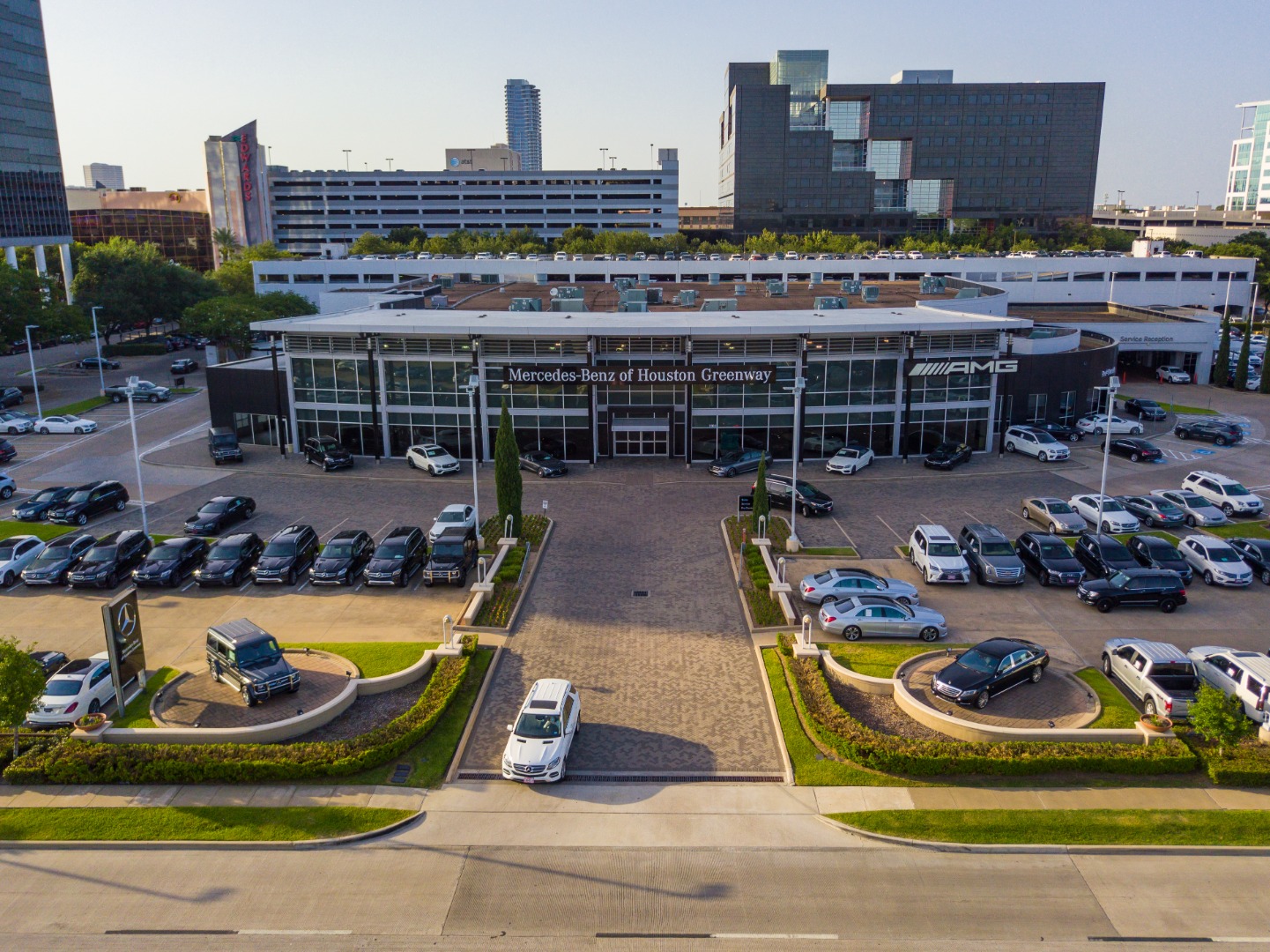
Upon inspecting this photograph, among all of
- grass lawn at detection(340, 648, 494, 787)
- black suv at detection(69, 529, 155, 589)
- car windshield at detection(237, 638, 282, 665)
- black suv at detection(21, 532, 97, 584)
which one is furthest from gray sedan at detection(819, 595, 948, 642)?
black suv at detection(21, 532, 97, 584)

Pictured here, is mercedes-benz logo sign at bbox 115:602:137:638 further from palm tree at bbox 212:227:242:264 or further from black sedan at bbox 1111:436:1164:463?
palm tree at bbox 212:227:242:264

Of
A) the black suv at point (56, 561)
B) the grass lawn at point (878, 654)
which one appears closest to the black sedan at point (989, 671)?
the grass lawn at point (878, 654)

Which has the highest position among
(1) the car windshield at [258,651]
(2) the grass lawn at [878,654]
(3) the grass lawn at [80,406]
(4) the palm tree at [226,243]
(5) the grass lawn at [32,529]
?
(4) the palm tree at [226,243]

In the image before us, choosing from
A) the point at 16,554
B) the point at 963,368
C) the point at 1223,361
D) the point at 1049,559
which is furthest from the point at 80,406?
the point at 1223,361

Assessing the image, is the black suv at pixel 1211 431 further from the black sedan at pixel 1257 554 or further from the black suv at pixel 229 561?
the black suv at pixel 229 561

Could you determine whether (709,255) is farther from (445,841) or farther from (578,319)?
(445,841)

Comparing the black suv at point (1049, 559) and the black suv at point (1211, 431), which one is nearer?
the black suv at point (1049, 559)

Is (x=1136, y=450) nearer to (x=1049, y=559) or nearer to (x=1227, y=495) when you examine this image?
(x=1227, y=495)
